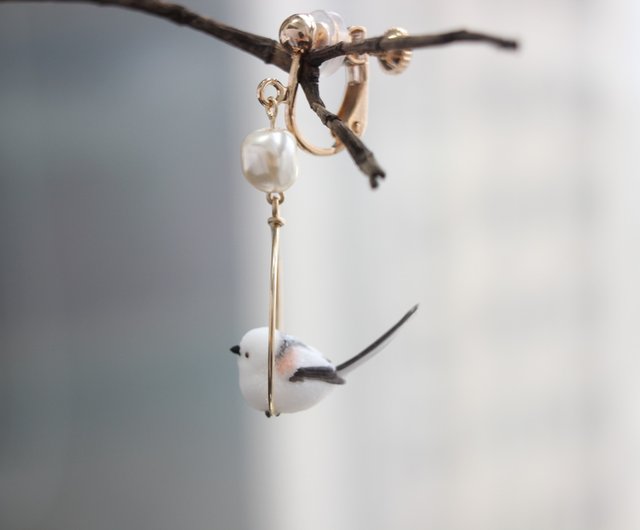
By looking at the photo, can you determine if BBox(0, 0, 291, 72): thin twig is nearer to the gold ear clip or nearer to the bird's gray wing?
the gold ear clip

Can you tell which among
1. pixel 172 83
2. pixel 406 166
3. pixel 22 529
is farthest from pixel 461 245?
pixel 22 529

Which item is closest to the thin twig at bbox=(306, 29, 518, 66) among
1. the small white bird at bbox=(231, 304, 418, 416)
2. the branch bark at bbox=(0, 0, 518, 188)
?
the branch bark at bbox=(0, 0, 518, 188)

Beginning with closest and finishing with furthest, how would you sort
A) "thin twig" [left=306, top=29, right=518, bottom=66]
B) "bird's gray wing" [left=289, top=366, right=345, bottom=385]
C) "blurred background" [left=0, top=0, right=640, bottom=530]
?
"thin twig" [left=306, top=29, right=518, bottom=66] < "bird's gray wing" [left=289, top=366, right=345, bottom=385] < "blurred background" [left=0, top=0, right=640, bottom=530]

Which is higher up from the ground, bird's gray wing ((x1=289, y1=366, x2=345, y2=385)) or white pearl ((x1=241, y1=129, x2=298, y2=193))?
white pearl ((x1=241, y1=129, x2=298, y2=193))

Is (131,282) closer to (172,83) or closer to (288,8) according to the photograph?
(172,83)

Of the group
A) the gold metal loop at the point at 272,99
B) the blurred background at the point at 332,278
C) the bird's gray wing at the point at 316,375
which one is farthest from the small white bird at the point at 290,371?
the blurred background at the point at 332,278

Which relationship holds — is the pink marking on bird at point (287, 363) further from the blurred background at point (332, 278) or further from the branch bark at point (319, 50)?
the blurred background at point (332, 278)
